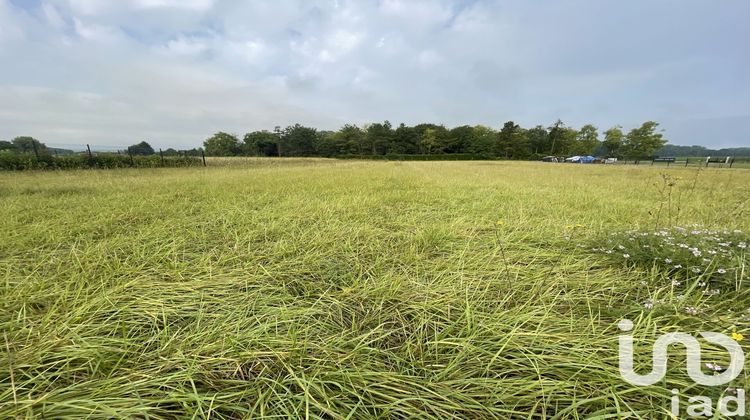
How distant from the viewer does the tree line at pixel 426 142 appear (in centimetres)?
4838

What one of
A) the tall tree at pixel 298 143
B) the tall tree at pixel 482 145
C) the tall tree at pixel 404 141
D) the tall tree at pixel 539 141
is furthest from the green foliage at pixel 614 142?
the tall tree at pixel 298 143

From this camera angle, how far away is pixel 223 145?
59.8 meters

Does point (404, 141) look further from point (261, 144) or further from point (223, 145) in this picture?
point (223, 145)

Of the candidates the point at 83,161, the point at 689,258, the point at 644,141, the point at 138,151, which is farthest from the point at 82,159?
the point at 644,141

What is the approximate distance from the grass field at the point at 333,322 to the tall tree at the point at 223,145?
212 ft

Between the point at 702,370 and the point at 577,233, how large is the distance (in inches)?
78.9

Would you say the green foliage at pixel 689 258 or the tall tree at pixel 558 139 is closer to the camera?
the green foliage at pixel 689 258

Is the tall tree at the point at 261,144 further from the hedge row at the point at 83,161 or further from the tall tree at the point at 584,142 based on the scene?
the tall tree at the point at 584,142

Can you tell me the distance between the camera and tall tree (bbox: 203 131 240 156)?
58750 mm

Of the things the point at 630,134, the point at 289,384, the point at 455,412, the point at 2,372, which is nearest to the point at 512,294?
the point at 455,412

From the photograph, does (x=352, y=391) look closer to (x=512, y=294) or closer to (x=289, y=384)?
(x=289, y=384)

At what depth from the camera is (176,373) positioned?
100 centimetres

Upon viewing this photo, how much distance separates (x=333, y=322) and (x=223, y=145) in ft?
229

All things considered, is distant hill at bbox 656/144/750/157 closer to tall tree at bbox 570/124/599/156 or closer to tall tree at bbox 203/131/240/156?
tall tree at bbox 570/124/599/156
